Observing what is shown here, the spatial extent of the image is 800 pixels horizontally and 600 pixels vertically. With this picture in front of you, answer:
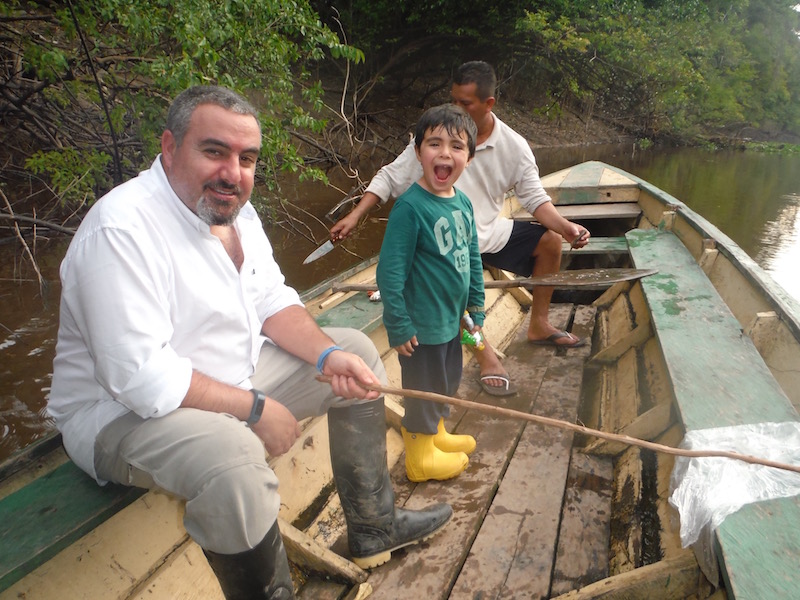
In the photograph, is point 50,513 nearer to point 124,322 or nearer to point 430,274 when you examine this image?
point 124,322

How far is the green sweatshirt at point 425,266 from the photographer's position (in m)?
1.99

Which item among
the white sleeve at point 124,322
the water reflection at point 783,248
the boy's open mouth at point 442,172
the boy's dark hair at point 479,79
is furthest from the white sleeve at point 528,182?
the water reflection at point 783,248

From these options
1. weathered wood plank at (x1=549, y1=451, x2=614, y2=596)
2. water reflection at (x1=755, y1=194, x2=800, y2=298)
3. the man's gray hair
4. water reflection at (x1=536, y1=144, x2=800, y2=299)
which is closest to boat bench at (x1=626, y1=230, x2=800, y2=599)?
weathered wood plank at (x1=549, y1=451, x2=614, y2=596)

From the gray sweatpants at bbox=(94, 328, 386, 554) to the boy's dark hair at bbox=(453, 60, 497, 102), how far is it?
2127mm

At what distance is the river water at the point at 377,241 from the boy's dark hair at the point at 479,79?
138 inches

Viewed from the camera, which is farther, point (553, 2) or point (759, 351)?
point (553, 2)

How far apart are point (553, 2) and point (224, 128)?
14044 mm

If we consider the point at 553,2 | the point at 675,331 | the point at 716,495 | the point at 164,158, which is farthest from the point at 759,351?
the point at 553,2

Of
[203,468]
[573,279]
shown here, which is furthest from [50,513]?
[573,279]

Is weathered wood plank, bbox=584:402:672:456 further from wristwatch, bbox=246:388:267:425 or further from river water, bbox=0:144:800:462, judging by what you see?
river water, bbox=0:144:800:462

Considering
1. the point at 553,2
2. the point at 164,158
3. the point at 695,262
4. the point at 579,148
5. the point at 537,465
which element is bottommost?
the point at 579,148

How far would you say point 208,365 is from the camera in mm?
1519

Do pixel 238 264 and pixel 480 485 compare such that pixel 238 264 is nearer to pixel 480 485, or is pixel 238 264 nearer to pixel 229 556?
pixel 229 556

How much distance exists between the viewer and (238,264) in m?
1.73
